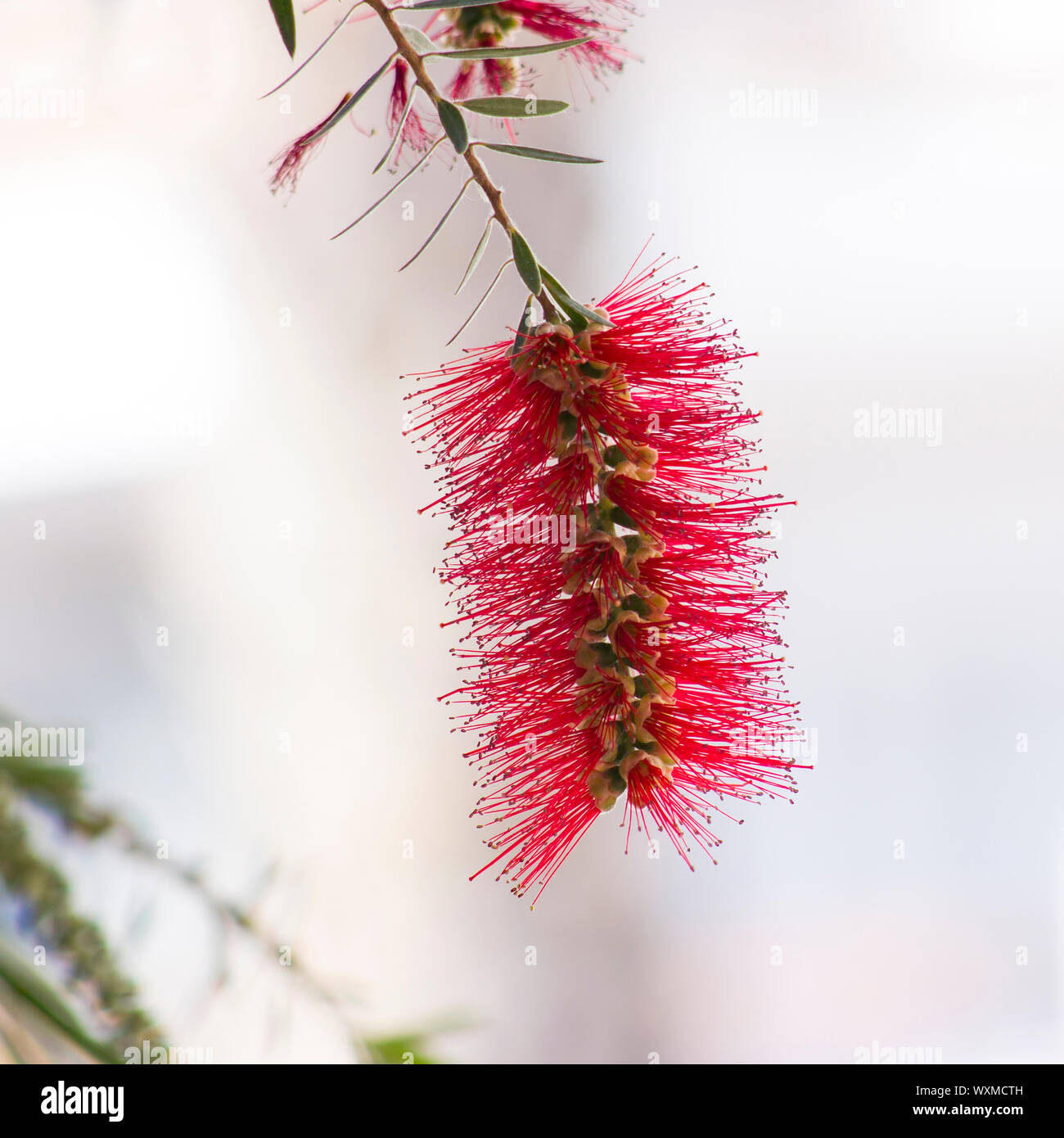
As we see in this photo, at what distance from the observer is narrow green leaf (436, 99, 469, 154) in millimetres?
275

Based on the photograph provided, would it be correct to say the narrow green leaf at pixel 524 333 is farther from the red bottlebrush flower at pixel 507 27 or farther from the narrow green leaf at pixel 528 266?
the red bottlebrush flower at pixel 507 27

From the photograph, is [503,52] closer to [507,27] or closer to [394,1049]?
[507,27]

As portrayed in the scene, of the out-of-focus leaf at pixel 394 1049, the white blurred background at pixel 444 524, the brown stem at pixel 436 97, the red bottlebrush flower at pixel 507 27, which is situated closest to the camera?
the brown stem at pixel 436 97

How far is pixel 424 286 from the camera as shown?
111cm

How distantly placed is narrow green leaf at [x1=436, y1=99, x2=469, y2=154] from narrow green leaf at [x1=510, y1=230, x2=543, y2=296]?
0.03 metres

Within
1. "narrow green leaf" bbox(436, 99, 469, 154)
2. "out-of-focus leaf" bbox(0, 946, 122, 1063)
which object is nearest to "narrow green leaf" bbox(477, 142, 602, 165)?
"narrow green leaf" bbox(436, 99, 469, 154)

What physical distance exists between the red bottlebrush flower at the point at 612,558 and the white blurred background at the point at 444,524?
0.74 meters

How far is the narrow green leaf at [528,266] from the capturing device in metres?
0.29

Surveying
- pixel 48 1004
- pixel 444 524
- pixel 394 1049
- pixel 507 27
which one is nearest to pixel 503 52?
pixel 507 27

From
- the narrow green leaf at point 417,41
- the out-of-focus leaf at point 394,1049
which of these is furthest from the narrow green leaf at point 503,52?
the out-of-focus leaf at point 394,1049

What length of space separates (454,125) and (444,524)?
90cm

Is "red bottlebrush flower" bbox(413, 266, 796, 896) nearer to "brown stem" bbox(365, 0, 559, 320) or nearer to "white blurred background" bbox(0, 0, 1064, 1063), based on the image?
"brown stem" bbox(365, 0, 559, 320)
